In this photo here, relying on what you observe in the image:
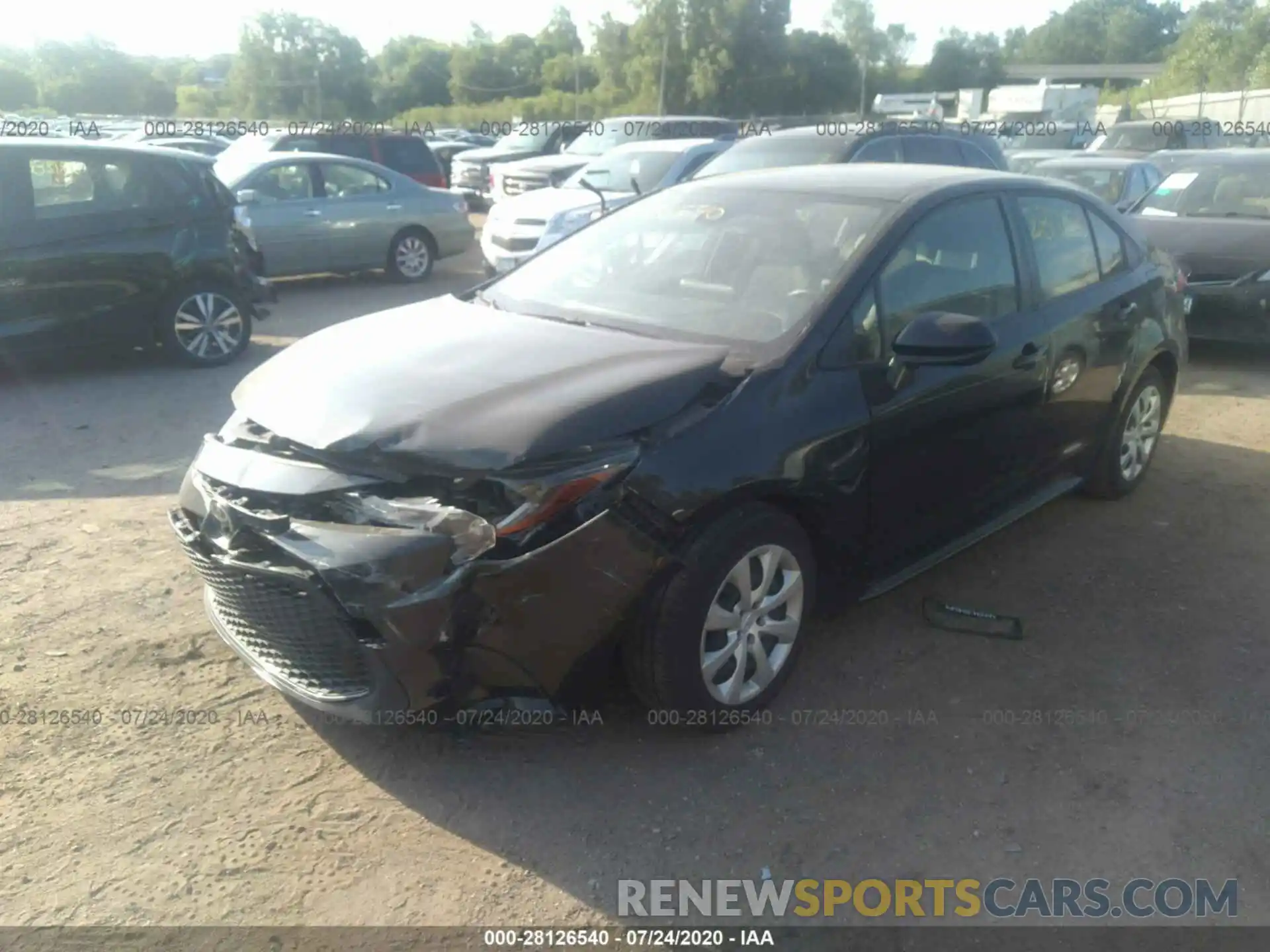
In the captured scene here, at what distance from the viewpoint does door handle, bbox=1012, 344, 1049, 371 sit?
4.39 m

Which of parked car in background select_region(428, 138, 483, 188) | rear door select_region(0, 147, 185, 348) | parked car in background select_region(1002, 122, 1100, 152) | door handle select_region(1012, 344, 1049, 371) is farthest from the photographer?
parked car in background select_region(428, 138, 483, 188)

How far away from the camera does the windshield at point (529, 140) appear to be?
72.0 ft

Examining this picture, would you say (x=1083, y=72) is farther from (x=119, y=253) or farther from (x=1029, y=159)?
(x=119, y=253)

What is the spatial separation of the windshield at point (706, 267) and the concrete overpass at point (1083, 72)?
8031cm

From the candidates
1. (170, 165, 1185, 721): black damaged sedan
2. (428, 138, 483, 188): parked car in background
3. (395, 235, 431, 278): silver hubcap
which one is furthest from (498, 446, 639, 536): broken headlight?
(428, 138, 483, 188): parked car in background

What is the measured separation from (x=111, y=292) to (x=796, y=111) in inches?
1894

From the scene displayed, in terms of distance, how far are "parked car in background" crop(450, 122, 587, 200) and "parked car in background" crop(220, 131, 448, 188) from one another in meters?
4.96

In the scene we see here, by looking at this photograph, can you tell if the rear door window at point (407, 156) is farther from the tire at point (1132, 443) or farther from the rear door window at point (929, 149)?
the tire at point (1132, 443)

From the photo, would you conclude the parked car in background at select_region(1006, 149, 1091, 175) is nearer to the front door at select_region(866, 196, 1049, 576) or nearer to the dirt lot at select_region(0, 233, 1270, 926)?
the front door at select_region(866, 196, 1049, 576)

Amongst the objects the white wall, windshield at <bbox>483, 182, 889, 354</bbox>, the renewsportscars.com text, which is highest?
the white wall

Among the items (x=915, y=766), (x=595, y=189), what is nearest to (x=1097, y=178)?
(x=595, y=189)

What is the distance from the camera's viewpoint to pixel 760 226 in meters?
4.18

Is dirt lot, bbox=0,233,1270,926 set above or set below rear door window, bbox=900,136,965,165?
below

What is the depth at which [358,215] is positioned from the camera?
40.2ft
